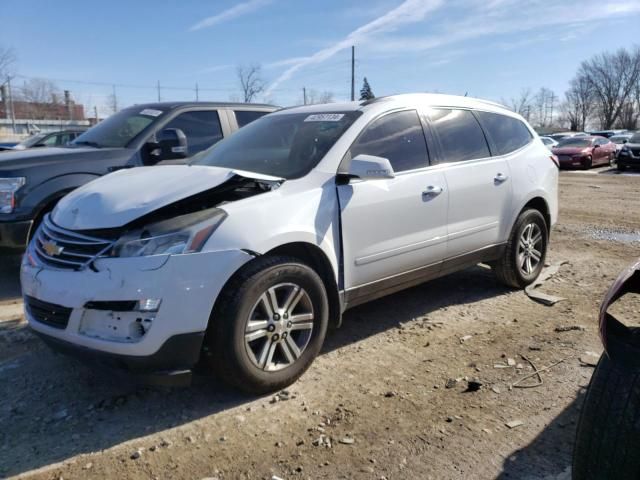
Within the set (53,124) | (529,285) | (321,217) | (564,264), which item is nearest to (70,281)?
(321,217)

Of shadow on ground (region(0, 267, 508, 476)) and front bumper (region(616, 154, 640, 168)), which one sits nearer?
shadow on ground (region(0, 267, 508, 476))

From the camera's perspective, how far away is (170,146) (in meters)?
5.05

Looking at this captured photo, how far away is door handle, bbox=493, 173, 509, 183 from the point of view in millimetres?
4626

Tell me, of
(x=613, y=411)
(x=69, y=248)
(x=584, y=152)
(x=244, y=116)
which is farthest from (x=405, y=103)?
(x=584, y=152)

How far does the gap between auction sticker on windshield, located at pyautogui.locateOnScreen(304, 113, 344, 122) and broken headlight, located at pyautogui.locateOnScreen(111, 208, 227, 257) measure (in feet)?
4.70

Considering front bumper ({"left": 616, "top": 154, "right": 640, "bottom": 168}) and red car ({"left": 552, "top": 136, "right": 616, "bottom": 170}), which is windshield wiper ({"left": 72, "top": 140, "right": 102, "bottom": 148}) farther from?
front bumper ({"left": 616, "top": 154, "right": 640, "bottom": 168})

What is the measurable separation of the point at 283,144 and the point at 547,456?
2.63 m

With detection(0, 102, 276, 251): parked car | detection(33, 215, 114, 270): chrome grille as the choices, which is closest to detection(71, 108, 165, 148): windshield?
detection(0, 102, 276, 251): parked car

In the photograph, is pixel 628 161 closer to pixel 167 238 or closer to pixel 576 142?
pixel 576 142

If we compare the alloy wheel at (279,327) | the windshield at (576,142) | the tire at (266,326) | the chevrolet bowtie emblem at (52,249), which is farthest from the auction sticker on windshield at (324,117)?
the windshield at (576,142)

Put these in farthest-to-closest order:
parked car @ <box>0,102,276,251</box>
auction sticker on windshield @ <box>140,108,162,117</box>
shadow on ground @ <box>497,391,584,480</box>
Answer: auction sticker on windshield @ <box>140,108,162,117</box>
parked car @ <box>0,102,276,251</box>
shadow on ground @ <box>497,391,584,480</box>

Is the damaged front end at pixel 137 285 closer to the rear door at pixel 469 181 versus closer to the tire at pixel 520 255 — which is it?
the rear door at pixel 469 181

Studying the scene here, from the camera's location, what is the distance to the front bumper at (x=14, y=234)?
16.2 feet

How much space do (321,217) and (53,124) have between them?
213ft
